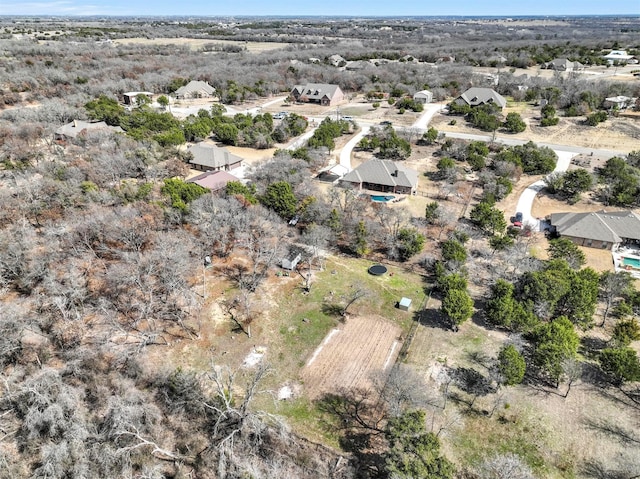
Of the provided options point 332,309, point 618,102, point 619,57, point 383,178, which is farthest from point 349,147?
point 619,57

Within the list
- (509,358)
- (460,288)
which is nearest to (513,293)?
(460,288)

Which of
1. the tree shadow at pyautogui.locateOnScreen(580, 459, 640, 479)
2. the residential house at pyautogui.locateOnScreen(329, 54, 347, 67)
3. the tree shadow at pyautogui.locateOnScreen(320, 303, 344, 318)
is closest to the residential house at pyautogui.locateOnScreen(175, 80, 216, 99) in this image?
the residential house at pyautogui.locateOnScreen(329, 54, 347, 67)

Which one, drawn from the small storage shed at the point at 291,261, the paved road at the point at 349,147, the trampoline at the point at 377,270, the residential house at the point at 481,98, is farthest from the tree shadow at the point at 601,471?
the residential house at the point at 481,98

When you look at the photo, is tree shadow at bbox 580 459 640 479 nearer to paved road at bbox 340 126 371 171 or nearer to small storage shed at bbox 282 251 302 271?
small storage shed at bbox 282 251 302 271

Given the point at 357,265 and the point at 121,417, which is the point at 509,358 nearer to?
the point at 357,265

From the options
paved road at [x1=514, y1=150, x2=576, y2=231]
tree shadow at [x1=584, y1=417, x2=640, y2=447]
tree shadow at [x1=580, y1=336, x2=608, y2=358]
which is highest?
paved road at [x1=514, y1=150, x2=576, y2=231]
